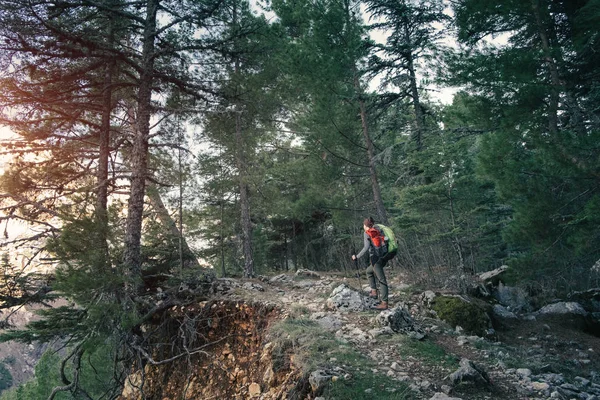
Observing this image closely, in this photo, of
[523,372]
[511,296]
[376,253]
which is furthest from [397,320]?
[511,296]

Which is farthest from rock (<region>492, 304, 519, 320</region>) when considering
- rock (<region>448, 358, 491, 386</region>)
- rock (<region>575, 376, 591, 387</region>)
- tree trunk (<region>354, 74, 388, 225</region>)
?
rock (<region>448, 358, 491, 386</region>)

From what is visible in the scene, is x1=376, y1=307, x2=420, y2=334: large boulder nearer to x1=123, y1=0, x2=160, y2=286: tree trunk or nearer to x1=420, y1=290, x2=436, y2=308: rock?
Result: x1=420, y1=290, x2=436, y2=308: rock

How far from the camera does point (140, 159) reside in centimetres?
711

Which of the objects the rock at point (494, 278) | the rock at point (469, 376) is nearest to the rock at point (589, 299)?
the rock at point (494, 278)

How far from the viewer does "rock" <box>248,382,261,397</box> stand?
4.59m

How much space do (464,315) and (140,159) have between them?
23.5ft

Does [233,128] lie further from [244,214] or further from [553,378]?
[553,378]

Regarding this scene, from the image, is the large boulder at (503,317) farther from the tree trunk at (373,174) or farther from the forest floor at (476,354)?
the tree trunk at (373,174)

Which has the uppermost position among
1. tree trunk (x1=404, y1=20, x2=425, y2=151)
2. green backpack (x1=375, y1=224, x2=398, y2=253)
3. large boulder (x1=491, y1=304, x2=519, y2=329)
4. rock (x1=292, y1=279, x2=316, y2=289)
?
tree trunk (x1=404, y1=20, x2=425, y2=151)

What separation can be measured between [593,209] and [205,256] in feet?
45.7

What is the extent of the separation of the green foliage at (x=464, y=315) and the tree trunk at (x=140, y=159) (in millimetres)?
5904

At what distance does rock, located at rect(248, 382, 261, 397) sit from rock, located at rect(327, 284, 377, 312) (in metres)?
2.14

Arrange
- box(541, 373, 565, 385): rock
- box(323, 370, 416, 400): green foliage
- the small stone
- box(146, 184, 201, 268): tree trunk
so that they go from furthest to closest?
box(146, 184, 201, 268): tree trunk → box(541, 373, 565, 385): rock → the small stone → box(323, 370, 416, 400): green foliage

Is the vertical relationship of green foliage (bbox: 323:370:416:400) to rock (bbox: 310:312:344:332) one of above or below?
below
